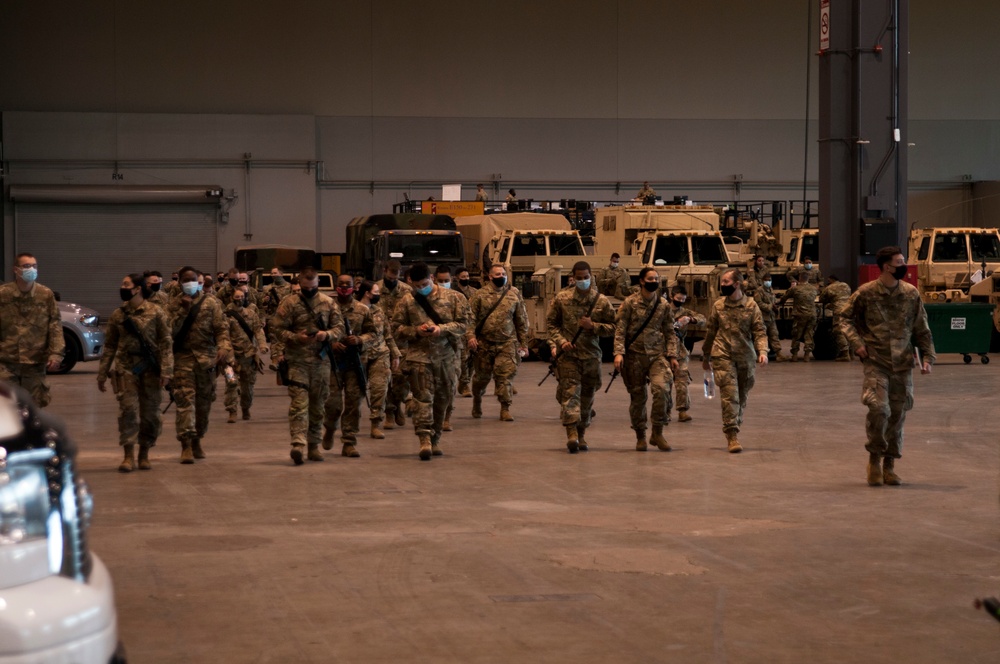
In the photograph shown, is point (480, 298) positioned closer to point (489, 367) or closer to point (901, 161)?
point (489, 367)

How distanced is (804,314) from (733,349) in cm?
1365

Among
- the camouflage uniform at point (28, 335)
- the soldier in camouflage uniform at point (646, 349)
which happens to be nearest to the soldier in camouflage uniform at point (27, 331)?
the camouflage uniform at point (28, 335)

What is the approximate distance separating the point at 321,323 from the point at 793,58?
117 ft

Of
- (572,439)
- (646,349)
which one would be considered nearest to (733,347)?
(646,349)

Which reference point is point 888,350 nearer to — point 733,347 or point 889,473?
point 889,473

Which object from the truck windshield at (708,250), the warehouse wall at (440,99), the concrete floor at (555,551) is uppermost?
the warehouse wall at (440,99)

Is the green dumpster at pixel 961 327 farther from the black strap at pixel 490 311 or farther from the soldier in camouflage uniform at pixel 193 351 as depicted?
the soldier in camouflage uniform at pixel 193 351

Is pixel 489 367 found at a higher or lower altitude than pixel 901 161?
lower

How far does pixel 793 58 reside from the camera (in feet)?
148

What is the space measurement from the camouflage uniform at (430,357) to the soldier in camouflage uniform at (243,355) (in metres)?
3.70

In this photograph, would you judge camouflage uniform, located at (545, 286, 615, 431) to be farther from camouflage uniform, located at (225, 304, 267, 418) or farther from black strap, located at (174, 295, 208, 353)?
camouflage uniform, located at (225, 304, 267, 418)

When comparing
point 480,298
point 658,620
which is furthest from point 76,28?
point 658,620

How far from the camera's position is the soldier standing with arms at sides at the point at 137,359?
1178cm

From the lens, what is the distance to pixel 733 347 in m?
13.5
